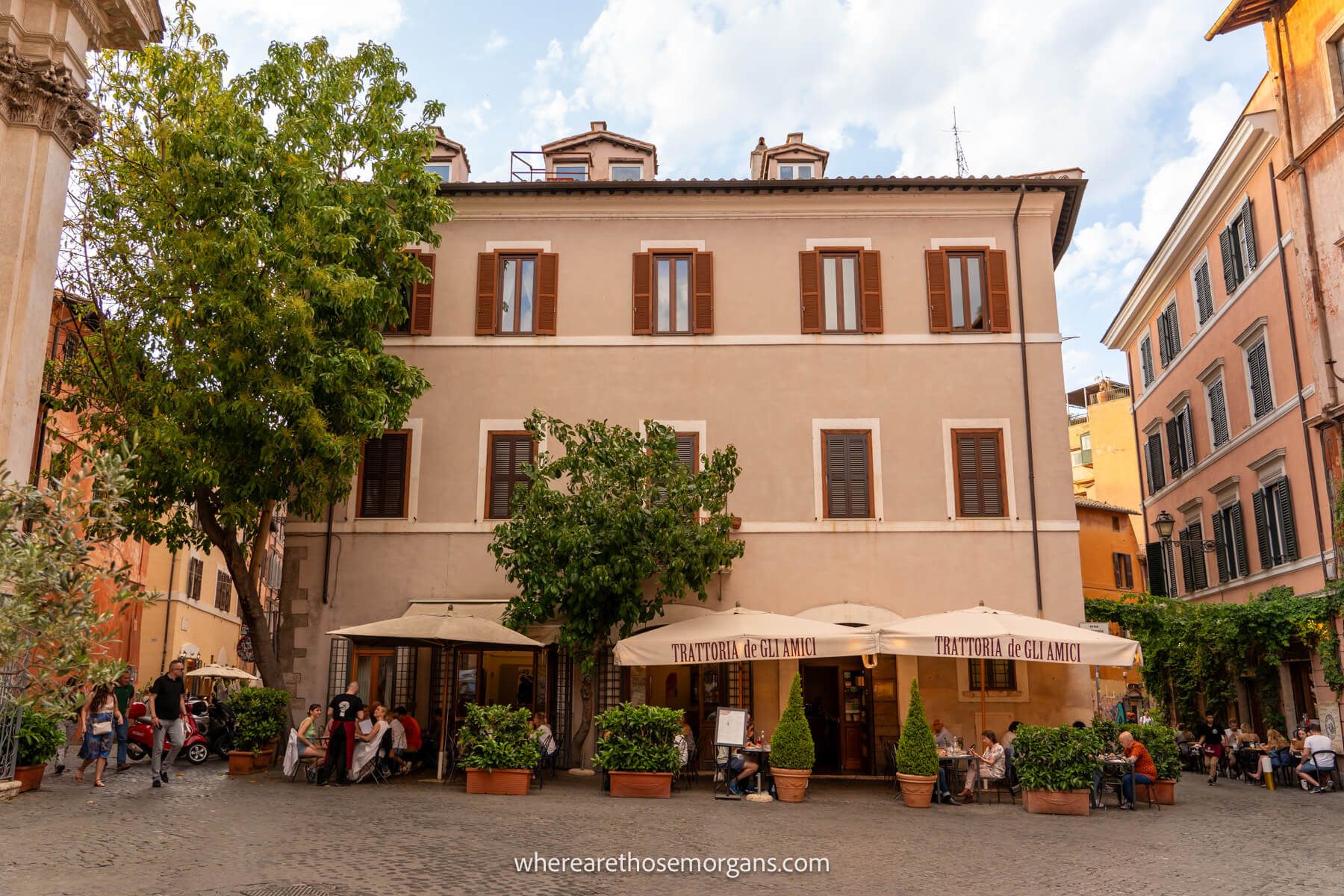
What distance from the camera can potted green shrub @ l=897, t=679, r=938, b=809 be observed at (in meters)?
14.5

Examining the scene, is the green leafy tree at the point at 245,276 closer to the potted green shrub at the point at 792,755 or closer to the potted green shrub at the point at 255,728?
the potted green shrub at the point at 255,728

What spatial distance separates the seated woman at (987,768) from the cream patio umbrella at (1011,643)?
145 cm

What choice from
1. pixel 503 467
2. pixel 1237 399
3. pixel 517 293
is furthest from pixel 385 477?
pixel 1237 399

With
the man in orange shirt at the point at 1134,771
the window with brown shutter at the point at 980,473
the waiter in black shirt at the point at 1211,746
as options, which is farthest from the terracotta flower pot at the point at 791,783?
the waiter in black shirt at the point at 1211,746

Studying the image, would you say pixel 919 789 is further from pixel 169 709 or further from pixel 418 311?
pixel 418 311

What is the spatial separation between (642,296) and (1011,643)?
352 inches

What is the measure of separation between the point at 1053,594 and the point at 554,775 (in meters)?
8.69

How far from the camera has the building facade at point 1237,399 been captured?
2241cm

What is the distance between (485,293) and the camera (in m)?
20.0

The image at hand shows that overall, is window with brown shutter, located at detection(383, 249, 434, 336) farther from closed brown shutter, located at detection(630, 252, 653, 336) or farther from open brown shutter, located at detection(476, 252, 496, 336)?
closed brown shutter, located at detection(630, 252, 653, 336)

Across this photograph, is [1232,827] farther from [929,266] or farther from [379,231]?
[379,231]

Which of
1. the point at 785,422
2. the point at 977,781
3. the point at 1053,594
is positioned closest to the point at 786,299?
the point at 785,422

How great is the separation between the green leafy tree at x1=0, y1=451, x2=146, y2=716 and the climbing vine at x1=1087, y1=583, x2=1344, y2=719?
1817cm

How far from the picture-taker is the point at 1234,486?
2586 cm
